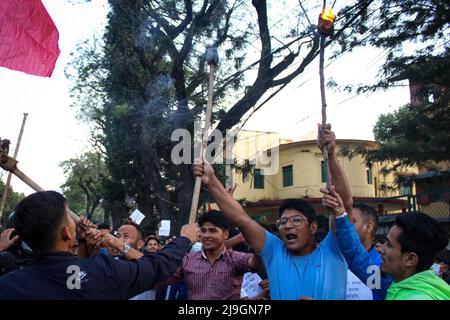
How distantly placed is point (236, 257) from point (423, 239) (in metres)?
1.56

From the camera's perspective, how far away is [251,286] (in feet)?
11.0

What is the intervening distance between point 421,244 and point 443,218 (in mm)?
11146

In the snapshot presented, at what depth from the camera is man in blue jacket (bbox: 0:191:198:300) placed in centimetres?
192

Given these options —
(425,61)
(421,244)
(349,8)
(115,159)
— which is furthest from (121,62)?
(421,244)

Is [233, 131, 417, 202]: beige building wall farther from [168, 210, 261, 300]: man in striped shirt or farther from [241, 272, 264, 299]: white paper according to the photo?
[241, 272, 264, 299]: white paper

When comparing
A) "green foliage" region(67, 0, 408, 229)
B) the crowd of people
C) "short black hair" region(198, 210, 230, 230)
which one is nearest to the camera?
the crowd of people

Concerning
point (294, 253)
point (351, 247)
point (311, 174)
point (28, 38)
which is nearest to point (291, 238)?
point (294, 253)

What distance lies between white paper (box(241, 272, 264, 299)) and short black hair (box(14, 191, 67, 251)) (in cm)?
168

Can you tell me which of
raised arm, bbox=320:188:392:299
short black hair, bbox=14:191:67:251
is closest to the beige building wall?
raised arm, bbox=320:188:392:299

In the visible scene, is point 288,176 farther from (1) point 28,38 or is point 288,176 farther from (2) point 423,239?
(2) point 423,239

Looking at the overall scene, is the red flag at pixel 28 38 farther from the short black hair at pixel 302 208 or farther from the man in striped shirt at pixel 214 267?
the short black hair at pixel 302 208

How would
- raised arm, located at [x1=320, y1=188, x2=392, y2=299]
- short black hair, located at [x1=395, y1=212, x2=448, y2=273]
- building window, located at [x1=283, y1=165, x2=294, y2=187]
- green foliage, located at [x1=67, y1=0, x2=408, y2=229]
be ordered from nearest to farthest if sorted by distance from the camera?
short black hair, located at [x1=395, y1=212, x2=448, y2=273] → raised arm, located at [x1=320, y1=188, x2=392, y2=299] → green foliage, located at [x1=67, y1=0, x2=408, y2=229] → building window, located at [x1=283, y1=165, x2=294, y2=187]
